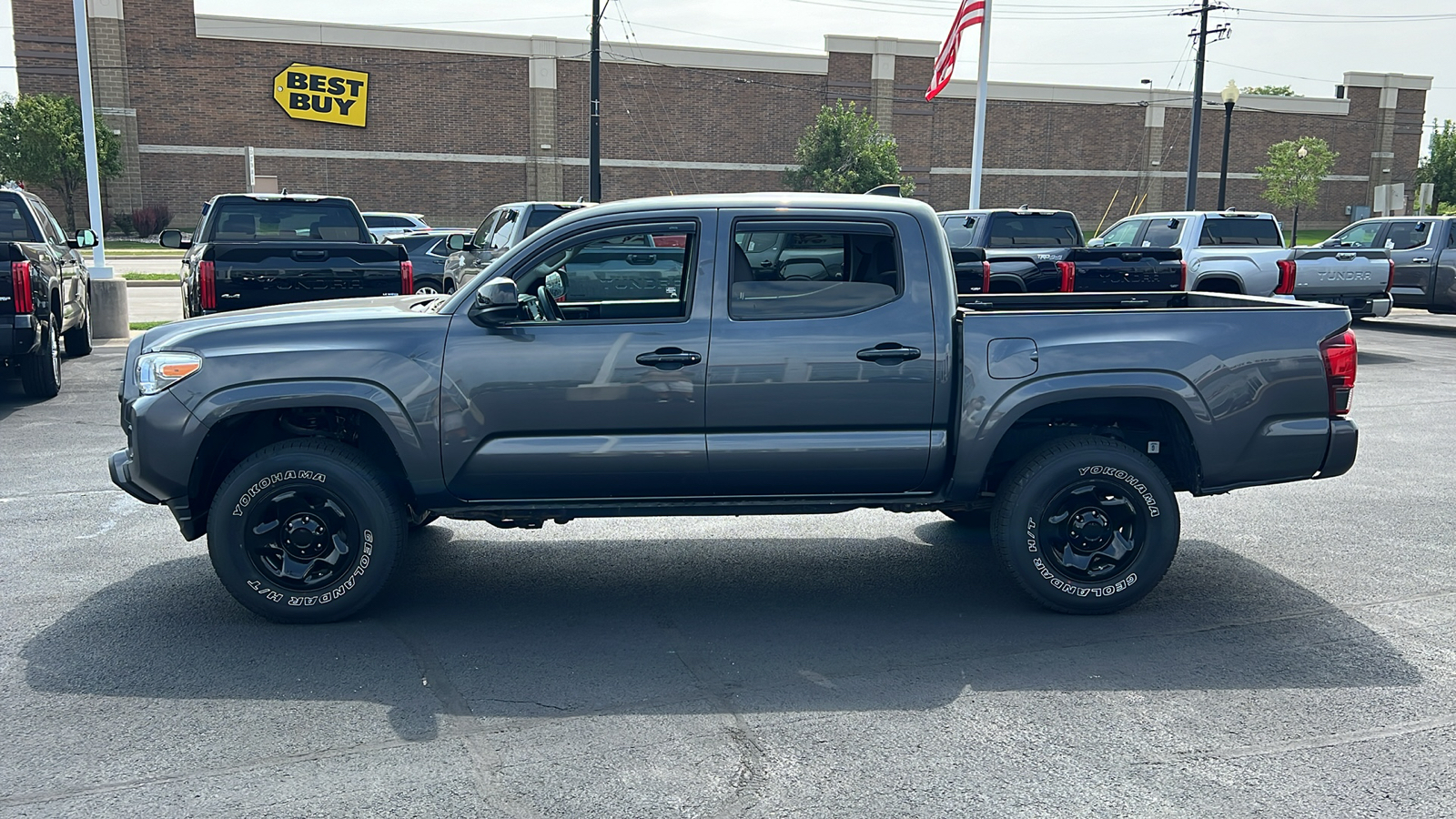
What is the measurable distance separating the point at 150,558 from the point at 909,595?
4.12 meters

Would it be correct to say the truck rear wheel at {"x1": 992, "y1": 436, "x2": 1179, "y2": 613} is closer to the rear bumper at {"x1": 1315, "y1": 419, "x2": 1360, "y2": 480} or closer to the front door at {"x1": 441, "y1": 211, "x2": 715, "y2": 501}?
the rear bumper at {"x1": 1315, "y1": 419, "x2": 1360, "y2": 480}

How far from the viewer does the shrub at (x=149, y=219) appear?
143 ft

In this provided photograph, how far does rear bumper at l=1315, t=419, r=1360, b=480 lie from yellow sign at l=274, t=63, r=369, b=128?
151 ft

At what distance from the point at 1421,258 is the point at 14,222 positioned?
20736 mm

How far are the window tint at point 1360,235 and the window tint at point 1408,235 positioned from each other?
34 centimetres

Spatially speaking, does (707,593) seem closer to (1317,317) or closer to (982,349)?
(982,349)

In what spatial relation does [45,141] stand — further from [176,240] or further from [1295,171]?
[1295,171]

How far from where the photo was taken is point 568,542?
686cm

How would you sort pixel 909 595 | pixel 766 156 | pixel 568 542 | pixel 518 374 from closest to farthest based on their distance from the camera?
pixel 518 374
pixel 909 595
pixel 568 542
pixel 766 156

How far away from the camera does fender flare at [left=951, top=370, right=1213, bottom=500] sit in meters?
5.32

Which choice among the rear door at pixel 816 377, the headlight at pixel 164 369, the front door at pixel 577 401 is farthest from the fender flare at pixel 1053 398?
the headlight at pixel 164 369

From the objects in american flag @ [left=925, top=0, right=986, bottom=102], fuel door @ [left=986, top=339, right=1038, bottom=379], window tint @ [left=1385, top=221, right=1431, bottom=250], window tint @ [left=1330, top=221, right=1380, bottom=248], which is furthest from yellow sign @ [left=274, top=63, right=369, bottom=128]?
fuel door @ [left=986, top=339, right=1038, bottom=379]

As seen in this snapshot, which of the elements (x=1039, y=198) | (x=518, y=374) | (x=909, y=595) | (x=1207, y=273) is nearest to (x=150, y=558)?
(x=518, y=374)

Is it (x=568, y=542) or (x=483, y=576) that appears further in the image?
(x=568, y=542)
